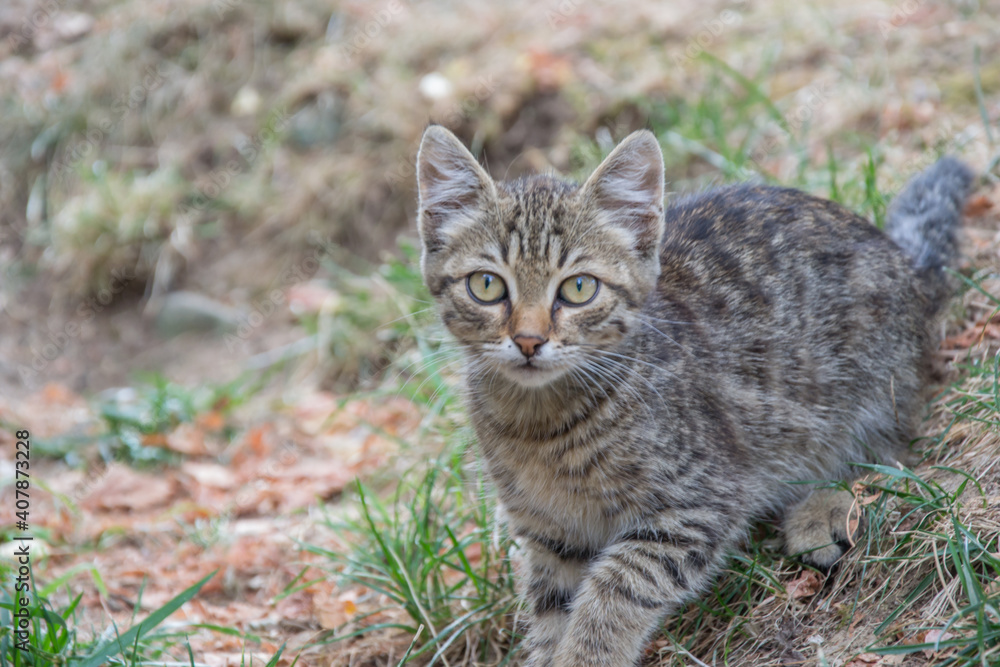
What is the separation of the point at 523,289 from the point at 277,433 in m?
3.09

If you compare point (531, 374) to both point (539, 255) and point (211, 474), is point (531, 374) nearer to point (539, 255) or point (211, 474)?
point (539, 255)

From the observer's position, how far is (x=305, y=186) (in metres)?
6.93

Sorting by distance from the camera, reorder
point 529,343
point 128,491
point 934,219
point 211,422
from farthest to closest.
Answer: point 211,422 → point 128,491 → point 934,219 → point 529,343

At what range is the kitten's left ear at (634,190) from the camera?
2846 millimetres

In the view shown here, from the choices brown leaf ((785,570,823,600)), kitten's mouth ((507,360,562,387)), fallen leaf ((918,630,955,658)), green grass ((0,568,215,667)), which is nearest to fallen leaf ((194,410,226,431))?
green grass ((0,568,215,667))

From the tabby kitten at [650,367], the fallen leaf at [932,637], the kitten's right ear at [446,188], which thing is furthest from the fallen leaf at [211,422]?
the fallen leaf at [932,637]

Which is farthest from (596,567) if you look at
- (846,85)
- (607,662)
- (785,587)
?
(846,85)

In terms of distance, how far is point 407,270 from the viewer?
16.6 ft

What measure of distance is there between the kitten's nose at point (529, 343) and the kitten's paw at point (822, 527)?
119cm

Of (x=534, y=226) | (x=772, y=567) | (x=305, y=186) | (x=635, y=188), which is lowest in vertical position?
(x=772, y=567)

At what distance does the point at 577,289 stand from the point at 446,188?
0.62 m

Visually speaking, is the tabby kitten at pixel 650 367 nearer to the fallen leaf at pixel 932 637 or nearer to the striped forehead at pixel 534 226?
the striped forehead at pixel 534 226

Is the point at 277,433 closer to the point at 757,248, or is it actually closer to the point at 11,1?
the point at 757,248

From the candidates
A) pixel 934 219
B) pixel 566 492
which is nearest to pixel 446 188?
pixel 566 492
